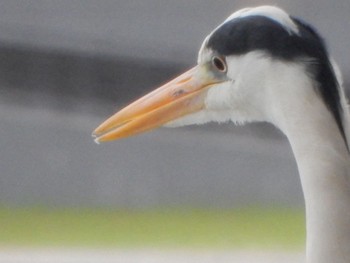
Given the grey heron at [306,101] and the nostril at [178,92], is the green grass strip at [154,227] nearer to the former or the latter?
the nostril at [178,92]

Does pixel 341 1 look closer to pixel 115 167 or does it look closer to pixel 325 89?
pixel 115 167

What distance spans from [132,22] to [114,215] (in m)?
1.90

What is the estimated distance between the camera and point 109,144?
13.0m

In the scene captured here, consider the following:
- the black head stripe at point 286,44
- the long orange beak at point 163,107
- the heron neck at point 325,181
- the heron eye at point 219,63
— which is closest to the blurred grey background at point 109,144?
the long orange beak at point 163,107

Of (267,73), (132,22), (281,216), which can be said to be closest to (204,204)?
(281,216)

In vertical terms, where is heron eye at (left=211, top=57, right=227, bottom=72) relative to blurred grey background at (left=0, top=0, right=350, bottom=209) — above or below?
below

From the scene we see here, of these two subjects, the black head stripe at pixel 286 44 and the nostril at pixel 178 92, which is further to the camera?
the nostril at pixel 178 92

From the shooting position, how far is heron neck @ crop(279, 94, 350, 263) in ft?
14.0

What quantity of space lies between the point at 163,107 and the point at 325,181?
0.83 m

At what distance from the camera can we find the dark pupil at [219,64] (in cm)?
466

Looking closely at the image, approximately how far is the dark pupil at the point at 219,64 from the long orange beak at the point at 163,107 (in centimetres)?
10

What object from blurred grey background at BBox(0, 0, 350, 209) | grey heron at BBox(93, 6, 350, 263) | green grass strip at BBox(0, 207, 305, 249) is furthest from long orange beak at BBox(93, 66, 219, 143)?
blurred grey background at BBox(0, 0, 350, 209)

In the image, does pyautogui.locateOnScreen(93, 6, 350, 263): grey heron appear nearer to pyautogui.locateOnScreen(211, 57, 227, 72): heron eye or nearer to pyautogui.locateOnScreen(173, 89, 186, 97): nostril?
pyautogui.locateOnScreen(211, 57, 227, 72): heron eye

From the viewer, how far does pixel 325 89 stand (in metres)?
4.23
